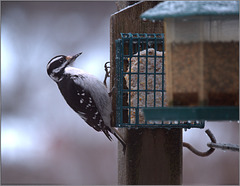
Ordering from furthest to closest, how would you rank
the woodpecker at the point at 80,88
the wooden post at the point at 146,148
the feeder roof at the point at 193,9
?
the woodpecker at the point at 80,88
the wooden post at the point at 146,148
the feeder roof at the point at 193,9

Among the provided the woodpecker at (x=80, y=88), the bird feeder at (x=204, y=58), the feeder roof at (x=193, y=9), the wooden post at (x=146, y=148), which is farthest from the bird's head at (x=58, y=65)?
the feeder roof at (x=193, y=9)

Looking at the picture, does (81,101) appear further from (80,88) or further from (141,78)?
(141,78)

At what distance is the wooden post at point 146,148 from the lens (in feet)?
10.0

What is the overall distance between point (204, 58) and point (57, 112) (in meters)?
3.53

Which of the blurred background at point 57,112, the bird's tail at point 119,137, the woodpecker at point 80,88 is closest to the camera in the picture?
the bird's tail at point 119,137

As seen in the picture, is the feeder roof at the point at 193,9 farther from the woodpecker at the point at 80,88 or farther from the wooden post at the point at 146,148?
the woodpecker at the point at 80,88

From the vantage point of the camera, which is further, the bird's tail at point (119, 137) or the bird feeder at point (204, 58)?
the bird's tail at point (119, 137)

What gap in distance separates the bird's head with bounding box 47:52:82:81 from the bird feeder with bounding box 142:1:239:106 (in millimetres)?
1541

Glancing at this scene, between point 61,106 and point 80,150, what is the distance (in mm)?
552

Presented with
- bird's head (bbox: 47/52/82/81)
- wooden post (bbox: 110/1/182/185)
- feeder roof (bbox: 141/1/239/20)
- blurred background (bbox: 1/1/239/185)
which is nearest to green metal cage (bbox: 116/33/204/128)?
wooden post (bbox: 110/1/182/185)

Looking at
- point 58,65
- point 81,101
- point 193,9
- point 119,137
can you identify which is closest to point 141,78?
point 119,137

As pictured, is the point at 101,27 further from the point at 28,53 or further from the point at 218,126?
the point at 218,126

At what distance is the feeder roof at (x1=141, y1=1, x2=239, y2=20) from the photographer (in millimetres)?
2064

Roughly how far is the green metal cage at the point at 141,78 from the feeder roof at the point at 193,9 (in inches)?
35.4
